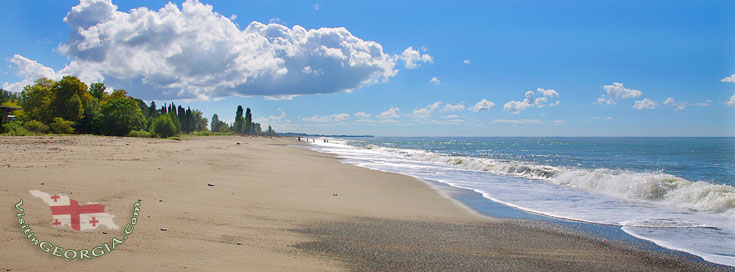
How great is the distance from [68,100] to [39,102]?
1817 cm

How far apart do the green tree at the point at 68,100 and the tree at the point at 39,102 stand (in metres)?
1.18

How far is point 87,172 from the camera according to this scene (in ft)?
29.2

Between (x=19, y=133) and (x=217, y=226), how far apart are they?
34.1 metres

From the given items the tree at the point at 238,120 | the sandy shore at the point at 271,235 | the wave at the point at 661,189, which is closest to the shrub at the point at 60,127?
the sandy shore at the point at 271,235

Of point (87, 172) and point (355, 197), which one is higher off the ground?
point (87, 172)

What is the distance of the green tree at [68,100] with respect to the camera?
137 ft

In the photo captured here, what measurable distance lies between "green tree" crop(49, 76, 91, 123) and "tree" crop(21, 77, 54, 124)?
118 centimetres

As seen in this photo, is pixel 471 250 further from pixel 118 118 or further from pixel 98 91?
pixel 98 91

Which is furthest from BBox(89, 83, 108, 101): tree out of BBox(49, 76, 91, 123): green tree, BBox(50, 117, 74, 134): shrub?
BBox(50, 117, 74, 134): shrub

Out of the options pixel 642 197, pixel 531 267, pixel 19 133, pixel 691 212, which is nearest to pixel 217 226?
pixel 531 267

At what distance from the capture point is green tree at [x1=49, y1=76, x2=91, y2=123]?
41.9 m

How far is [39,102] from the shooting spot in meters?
54.2

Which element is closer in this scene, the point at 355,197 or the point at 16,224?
the point at 16,224

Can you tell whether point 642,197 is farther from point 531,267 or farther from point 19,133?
point 19,133
